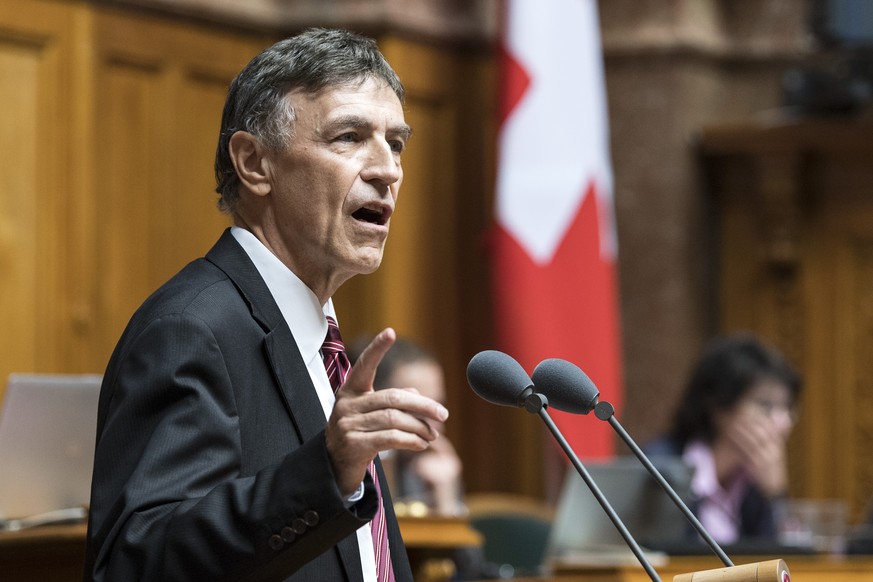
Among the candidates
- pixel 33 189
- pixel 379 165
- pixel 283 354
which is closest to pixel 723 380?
pixel 33 189

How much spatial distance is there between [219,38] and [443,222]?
4.22 feet

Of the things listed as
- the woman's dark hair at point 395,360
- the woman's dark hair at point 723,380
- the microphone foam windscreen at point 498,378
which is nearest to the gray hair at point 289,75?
the microphone foam windscreen at point 498,378

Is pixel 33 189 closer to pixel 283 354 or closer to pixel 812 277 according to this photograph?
pixel 283 354

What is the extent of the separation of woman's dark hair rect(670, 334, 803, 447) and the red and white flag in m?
0.69

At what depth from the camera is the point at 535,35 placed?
5.82 m

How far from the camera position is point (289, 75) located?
1.95 meters

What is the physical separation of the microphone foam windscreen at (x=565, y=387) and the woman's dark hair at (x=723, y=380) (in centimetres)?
316

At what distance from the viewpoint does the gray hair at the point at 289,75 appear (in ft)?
6.39

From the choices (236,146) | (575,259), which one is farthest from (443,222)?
(236,146)

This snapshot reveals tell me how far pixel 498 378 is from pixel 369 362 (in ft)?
1.21

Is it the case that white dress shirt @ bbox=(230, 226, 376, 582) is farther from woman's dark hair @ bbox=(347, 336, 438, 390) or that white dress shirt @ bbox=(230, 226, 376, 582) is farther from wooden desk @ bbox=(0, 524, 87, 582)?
woman's dark hair @ bbox=(347, 336, 438, 390)

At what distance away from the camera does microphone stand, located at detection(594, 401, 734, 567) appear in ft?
5.81

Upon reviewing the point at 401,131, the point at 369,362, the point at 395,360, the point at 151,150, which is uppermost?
the point at 151,150

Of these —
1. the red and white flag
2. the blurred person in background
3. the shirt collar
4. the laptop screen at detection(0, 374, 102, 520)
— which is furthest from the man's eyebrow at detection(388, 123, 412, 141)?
the red and white flag
